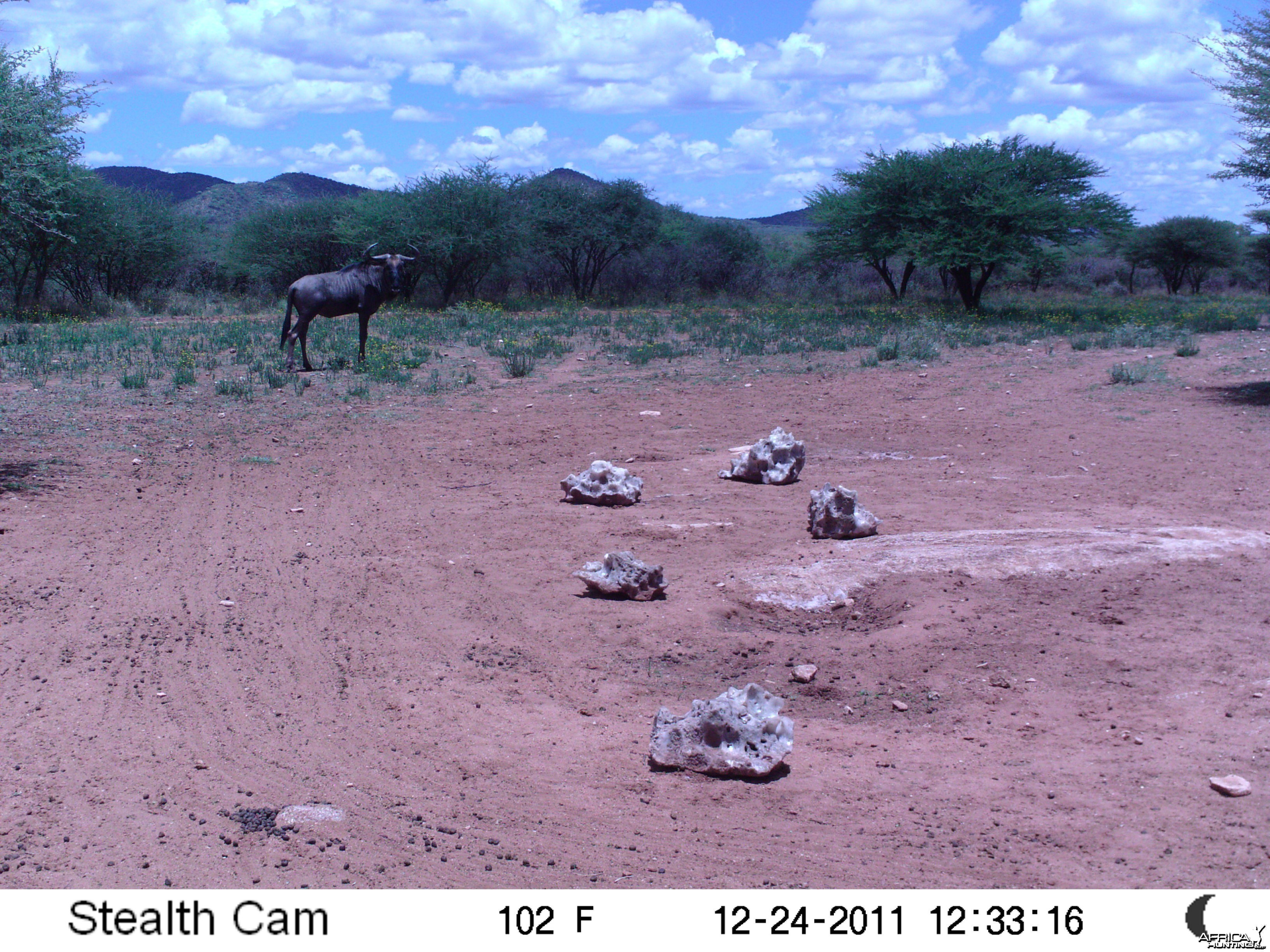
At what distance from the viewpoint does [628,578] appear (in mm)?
5715

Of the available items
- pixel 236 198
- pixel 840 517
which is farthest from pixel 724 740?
pixel 236 198

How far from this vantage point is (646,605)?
567 cm

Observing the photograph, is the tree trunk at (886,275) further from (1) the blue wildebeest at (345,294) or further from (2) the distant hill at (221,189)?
(2) the distant hill at (221,189)

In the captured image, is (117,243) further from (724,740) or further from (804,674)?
(724,740)

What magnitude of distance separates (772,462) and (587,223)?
28.5 m

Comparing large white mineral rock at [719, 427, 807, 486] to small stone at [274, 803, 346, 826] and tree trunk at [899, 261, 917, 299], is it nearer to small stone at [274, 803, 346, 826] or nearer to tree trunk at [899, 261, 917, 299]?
small stone at [274, 803, 346, 826]

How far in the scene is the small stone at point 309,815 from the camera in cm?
349

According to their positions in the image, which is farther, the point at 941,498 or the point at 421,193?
the point at 421,193

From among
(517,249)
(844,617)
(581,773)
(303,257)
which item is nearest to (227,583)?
(581,773)

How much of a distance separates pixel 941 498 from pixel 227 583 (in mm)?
5172

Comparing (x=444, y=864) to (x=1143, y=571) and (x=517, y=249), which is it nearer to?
(x=1143, y=571)

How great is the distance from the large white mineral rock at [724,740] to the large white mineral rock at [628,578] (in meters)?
1.75

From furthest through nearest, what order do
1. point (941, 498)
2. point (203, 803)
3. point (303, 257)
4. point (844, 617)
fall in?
1. point (303, 257)
2. point (941, 498)
3. point (844, 617)
4. point (203, 803)

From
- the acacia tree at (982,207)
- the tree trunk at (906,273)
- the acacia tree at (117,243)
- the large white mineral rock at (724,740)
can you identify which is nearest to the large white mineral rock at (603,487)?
the large white mineral rock at (724,740)
